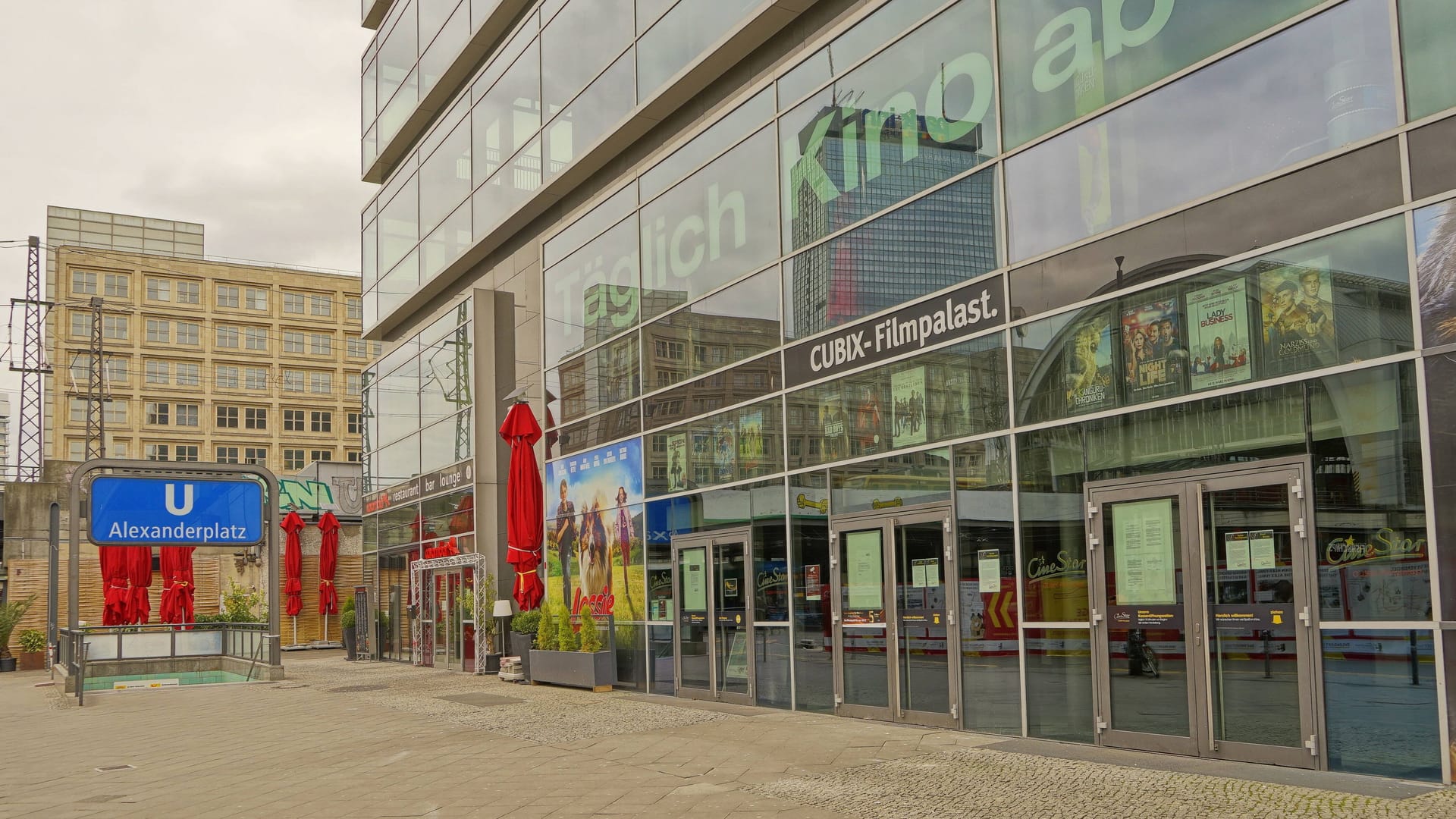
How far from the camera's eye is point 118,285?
8200 cm

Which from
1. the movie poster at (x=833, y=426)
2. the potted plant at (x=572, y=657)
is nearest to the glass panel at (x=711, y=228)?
the movie poster at (x=833, y=426)

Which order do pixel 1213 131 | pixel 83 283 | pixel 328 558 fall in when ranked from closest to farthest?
pixel 1213 131 < pixel 328 558 < pixel 83 283

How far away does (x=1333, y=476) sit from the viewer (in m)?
8.55

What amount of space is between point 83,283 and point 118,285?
205 cm

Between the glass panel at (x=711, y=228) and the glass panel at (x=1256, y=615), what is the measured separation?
24.9 ft

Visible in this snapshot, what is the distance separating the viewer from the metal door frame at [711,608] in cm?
1563

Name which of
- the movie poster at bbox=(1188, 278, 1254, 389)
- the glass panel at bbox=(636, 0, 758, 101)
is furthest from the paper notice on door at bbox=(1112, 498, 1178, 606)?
the glass panel at bbox=(636, 0, 758, 101)

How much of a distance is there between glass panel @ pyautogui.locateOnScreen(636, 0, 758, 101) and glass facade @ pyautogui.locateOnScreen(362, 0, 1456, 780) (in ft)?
0.27

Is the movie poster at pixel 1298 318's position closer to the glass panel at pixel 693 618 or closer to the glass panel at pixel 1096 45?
the glass panel at pixel 1096 45

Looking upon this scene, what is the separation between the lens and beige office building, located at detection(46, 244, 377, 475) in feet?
265

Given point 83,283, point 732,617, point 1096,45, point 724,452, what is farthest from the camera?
point 83,283

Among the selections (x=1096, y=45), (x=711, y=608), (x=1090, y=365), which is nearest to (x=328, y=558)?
(x=711, y=608)

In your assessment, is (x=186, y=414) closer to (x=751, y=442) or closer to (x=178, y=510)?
(x=178, y=510)

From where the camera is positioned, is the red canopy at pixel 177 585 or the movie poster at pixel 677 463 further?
the red canopy at pixel 177 585
